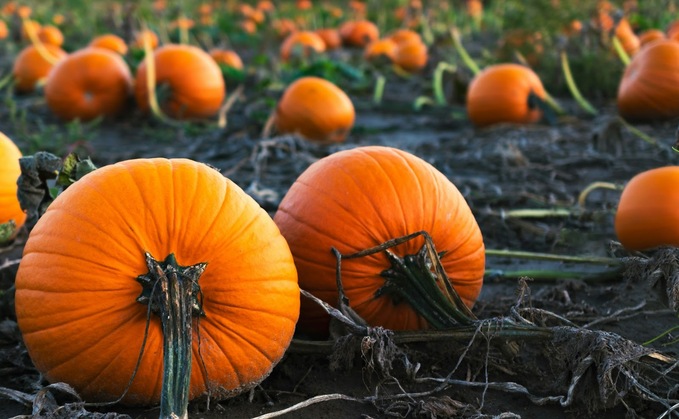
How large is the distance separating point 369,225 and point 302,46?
7.92 metres

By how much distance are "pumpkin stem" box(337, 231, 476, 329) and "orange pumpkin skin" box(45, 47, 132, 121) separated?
182 inches

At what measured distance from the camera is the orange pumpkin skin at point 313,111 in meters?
5.80

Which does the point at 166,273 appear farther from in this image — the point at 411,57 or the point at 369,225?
the point at 411,57

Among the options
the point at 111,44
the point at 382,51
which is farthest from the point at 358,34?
the point at 111,44

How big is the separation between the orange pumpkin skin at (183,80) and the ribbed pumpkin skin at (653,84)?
3.18m

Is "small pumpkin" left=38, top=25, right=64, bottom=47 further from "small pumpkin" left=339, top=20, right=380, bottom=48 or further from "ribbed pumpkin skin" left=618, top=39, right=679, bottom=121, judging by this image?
"ribbed pumpkin skin" left=618, top=39, right=679, bottom=121

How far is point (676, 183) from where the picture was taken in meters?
3.05

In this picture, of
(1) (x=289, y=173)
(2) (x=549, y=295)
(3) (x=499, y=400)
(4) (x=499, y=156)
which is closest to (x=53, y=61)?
(1) (x=289, y=173)

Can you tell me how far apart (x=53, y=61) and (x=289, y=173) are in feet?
12.9

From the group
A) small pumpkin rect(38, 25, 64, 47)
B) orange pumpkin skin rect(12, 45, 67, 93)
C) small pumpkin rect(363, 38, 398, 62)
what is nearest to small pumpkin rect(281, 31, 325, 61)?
small pumpkin rect(363, 38, 398, 62)

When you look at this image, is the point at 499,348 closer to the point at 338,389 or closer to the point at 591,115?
the point at 338,389

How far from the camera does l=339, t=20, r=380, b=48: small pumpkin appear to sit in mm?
12820

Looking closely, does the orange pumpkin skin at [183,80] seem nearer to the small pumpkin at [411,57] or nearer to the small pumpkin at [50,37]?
the small pumpkin at [411,57]

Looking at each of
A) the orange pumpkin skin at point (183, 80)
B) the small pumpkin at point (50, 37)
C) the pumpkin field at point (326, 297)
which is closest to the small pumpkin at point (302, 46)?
the small pumpkin at point (50, 37)
